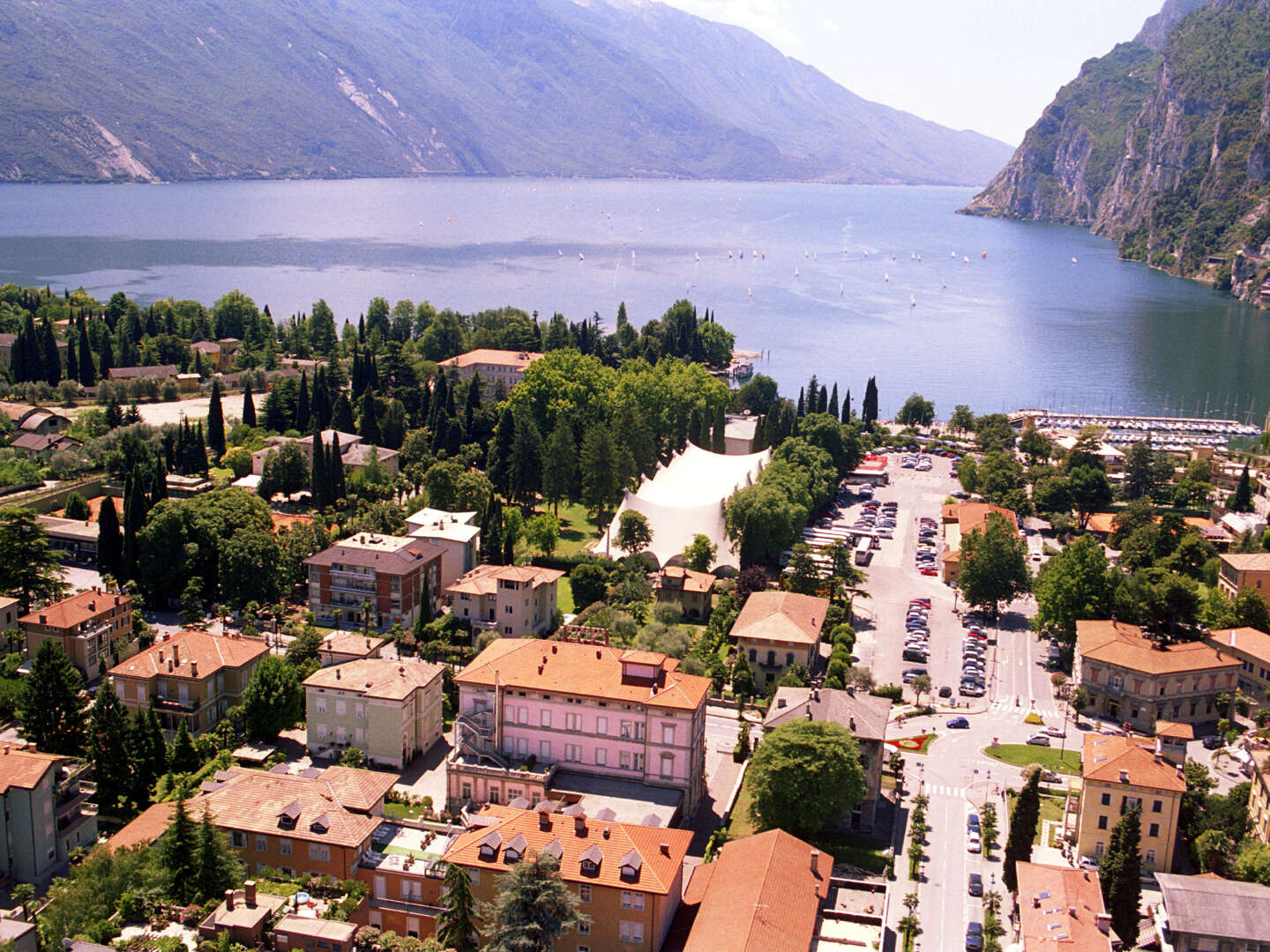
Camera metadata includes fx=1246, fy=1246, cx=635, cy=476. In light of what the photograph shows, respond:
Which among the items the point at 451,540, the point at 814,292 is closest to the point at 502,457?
the point at 451,540

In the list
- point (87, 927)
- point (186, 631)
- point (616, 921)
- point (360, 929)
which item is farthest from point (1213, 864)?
point (186, 631)

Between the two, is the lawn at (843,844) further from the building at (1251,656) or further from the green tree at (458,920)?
the building at (1251,656)

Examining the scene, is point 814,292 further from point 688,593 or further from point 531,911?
point 531,911

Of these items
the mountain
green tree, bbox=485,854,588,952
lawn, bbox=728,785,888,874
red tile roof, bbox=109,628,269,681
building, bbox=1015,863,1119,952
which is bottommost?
lawn, bbox=728,785,888,874

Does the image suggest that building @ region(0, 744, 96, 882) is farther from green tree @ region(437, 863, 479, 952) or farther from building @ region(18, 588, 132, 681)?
green tree @ region(437, 863, 479, 952)

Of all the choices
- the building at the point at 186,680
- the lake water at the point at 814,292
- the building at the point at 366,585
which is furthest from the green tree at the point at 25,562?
the lake water at the point at 814,292

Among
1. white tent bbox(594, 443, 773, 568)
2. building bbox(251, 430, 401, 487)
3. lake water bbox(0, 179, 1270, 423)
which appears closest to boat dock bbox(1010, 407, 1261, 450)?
lake water bbox(0, 179, 1270, 423)

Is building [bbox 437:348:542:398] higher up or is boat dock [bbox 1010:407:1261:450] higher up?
building [bbox 437:348:542:398]
